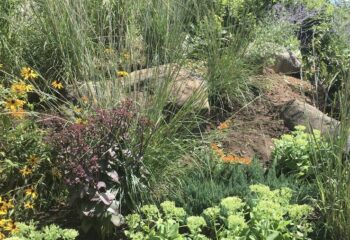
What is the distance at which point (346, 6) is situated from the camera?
23.9 feet

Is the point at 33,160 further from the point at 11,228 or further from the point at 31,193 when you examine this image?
the point at 11,228

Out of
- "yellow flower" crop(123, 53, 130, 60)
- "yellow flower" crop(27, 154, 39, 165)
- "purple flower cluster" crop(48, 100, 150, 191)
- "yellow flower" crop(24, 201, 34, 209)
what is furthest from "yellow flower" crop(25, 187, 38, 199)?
"yellow flower" crop(123, 53, 130, 60)

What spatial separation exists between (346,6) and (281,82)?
184 cm

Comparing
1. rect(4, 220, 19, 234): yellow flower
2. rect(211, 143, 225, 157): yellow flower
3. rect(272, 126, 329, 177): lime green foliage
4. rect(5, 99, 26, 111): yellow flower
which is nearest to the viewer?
rect(4, 220, 19, 234): yellow flower

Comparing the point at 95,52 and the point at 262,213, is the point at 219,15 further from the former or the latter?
the point at 262,213

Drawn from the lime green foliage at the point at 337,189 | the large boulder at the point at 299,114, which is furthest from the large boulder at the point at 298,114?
the lime green foliage at the point at 337,189

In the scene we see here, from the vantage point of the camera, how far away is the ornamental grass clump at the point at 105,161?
10.5 ft

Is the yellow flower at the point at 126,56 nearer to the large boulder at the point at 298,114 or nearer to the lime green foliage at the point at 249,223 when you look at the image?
the lime green foliage at the point at 249,223

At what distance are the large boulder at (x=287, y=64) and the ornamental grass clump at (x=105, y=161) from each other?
3119mm

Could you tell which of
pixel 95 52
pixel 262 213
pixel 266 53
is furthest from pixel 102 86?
pixel 266 53

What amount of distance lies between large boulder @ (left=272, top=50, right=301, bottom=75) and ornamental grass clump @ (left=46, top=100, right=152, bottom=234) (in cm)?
312

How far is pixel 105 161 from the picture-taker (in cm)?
334

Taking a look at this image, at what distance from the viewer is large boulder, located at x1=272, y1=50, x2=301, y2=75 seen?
643cm

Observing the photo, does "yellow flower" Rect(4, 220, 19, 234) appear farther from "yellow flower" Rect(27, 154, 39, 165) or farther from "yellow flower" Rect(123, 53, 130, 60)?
"yellow flower" Rect(123, 53, 130, 60)
